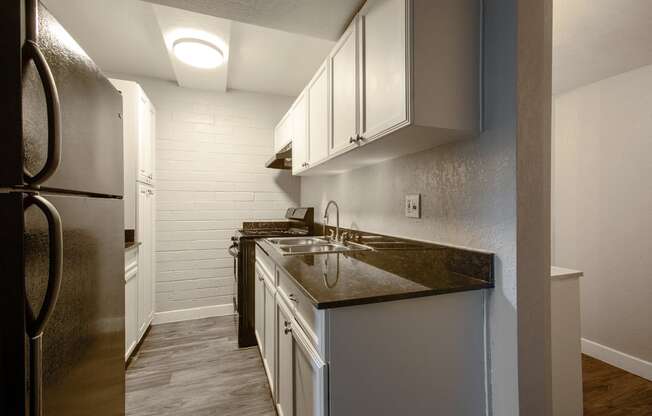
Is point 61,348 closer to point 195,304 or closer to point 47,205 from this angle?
point 47,205

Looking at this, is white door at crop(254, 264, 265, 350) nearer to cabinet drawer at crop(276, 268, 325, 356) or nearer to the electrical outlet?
cabinet drawer at crop(276, 268, 325, 356)

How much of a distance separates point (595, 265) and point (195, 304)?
376 cm

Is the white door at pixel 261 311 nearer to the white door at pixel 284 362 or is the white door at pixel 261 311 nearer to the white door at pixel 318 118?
the white door at pixel 284 362

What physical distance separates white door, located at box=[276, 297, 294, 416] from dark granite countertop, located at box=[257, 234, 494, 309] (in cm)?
24

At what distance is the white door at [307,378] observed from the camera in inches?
35.3

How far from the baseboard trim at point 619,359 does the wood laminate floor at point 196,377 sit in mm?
2611

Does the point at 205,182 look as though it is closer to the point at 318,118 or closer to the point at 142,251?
the point at 142,251

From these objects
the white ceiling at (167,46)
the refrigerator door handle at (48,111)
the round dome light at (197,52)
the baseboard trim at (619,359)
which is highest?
the white ceiling at (167,46)

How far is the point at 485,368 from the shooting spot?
3.64ft

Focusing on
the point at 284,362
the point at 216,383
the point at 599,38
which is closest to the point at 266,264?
the point at 284,362

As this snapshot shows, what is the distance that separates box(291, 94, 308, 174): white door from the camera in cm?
217

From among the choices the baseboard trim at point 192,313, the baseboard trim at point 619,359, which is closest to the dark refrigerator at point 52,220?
the baseboard trim at point 192,313

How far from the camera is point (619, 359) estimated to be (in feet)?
7.38

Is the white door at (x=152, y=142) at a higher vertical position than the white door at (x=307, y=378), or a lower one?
higher
